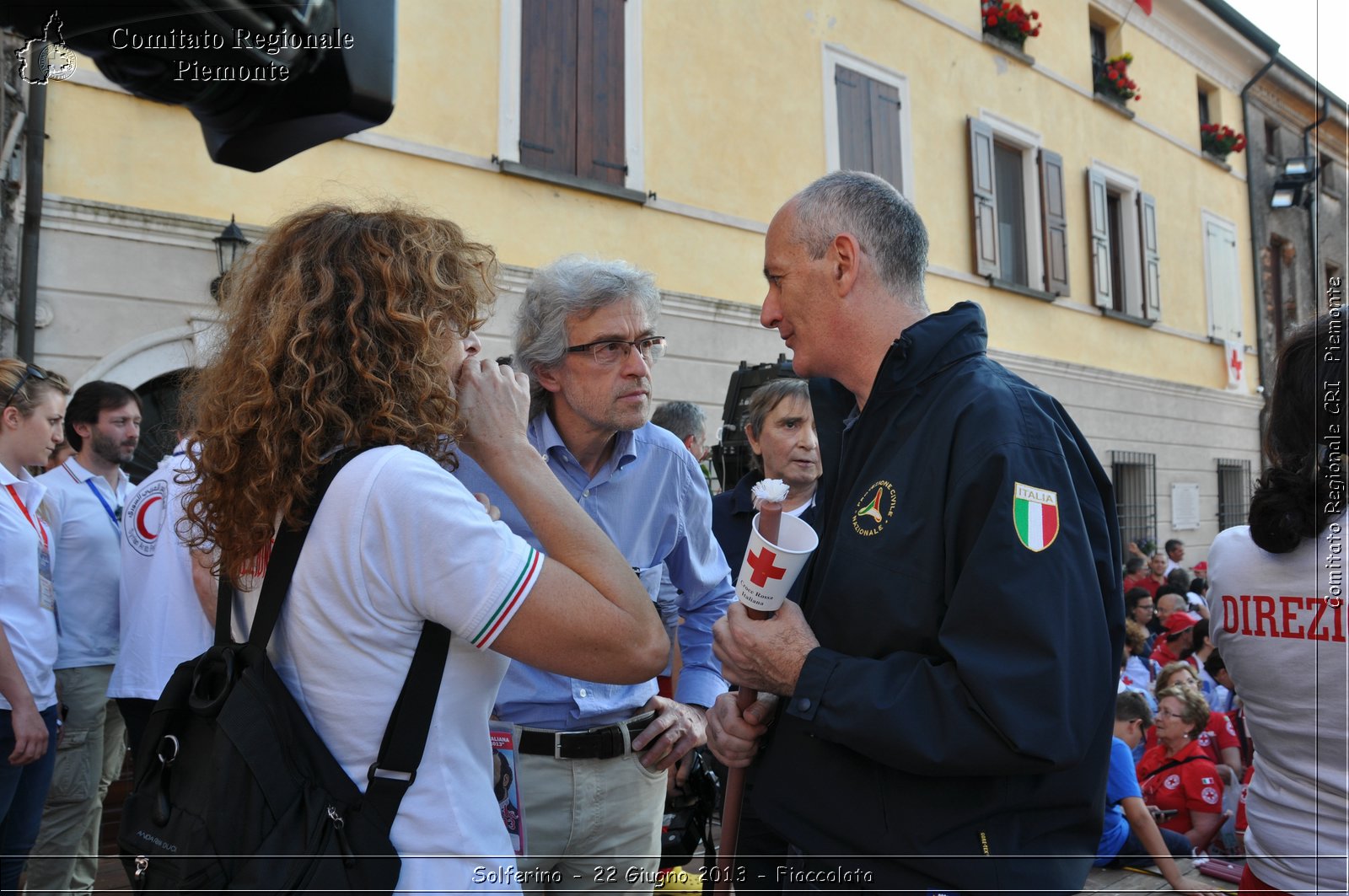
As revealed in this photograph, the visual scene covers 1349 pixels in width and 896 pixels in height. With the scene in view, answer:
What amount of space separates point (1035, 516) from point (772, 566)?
45 cm

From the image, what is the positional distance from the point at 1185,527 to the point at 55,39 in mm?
16116

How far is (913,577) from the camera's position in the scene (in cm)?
163

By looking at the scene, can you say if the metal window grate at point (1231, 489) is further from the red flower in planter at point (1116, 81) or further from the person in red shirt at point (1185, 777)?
the person in red shirt at point (1185, 777)

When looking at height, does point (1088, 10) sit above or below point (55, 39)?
above

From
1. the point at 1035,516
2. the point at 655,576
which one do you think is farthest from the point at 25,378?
the point at 1035,516

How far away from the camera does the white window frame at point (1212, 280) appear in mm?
15781

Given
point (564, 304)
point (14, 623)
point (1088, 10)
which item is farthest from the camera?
point (1088, 10)

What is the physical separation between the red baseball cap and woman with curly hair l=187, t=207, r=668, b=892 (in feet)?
Result: 23.6

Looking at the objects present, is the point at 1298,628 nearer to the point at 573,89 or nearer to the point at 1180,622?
the point at 1180,622

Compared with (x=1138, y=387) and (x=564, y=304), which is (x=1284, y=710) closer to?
(x=564, y=304)

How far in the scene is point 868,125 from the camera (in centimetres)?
1044

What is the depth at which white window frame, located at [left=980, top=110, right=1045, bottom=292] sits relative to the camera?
41.6ft

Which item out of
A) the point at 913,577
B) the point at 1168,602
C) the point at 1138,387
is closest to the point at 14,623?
the point at 913,577

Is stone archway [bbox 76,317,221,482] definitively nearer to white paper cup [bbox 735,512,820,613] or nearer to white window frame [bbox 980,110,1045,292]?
white paper cup [bbox 735,512,820,613]
